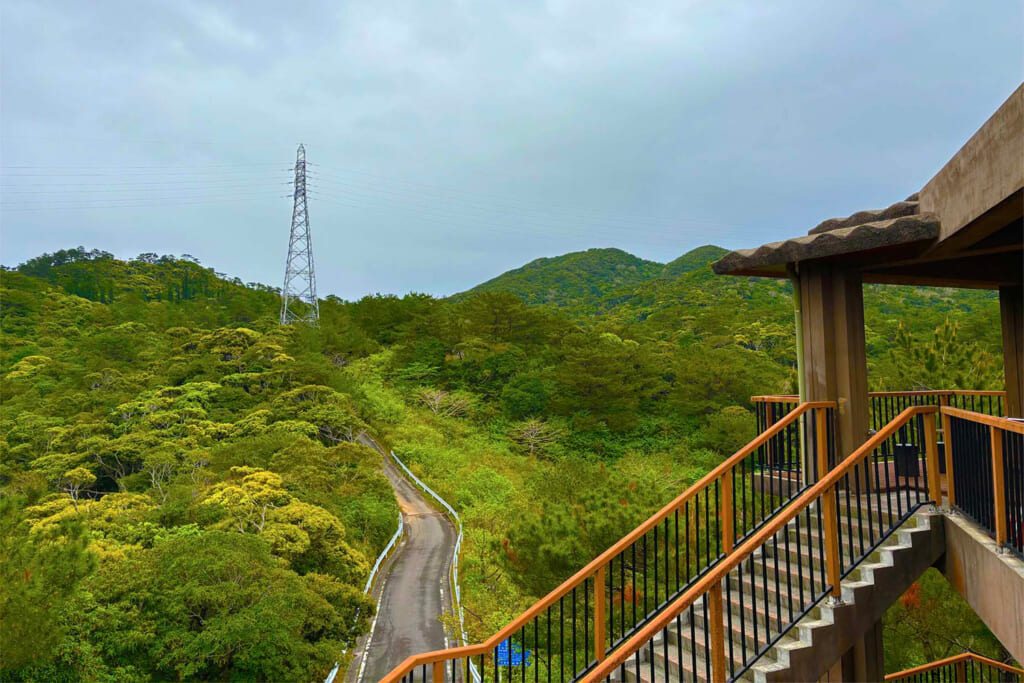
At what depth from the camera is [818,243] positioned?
469 centimetres

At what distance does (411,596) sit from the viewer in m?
14.4

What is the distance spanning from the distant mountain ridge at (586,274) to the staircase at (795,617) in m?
57.2

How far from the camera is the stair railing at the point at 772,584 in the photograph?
3.34 m

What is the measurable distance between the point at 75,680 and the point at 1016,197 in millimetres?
11858

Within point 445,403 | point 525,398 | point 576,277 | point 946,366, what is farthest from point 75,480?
point 576,277

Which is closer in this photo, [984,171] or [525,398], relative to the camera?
[984,171]

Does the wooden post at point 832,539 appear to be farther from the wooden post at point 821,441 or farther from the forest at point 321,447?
the forest at point 321,447

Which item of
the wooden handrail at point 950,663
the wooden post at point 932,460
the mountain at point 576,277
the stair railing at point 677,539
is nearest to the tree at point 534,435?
the wooden handrail at point 950,663

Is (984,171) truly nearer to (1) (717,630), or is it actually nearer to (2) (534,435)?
(1) (717,630)

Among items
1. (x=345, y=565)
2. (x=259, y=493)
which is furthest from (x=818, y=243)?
(x=259, y=493)

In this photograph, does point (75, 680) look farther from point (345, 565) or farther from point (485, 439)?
point (485, 439)

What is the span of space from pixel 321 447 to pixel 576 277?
60.7 m

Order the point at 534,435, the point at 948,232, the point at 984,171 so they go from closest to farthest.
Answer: the point at 984,171 → the point at 948,232 → the point at 534,435

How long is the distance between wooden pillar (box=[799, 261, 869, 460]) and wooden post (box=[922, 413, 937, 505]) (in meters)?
0.71
